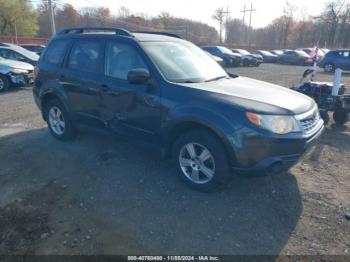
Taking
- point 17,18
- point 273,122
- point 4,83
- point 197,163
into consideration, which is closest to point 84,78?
point 197,163

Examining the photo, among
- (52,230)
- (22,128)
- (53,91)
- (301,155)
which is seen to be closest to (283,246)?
(301,155)

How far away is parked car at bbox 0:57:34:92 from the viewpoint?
1064cm

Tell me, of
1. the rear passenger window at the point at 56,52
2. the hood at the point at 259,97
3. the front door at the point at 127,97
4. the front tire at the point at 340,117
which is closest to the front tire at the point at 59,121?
the rear passenger window at the point at 56,52

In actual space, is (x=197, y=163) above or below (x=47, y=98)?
below

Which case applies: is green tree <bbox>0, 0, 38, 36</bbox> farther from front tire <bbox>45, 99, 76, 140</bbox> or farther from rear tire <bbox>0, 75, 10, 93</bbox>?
front tire <bbox>45, 99, 76, 140</bbox>

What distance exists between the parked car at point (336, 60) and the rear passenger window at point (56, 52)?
19473mm

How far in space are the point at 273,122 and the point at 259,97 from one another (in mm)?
441

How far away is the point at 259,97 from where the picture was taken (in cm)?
351

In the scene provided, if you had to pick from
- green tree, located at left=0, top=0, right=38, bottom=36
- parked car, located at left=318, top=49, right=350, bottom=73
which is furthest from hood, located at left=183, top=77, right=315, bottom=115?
green tree, located at left=0, top=0, right=38, bottom=36

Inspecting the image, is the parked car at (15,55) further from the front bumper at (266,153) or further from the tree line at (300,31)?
the tree line at (300,31)

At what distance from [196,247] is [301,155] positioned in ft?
5.21

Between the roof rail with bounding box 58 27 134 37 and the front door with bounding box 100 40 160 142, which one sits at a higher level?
the roof rail with bounding box 58 27 134 37

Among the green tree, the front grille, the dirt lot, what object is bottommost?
the dirt lot

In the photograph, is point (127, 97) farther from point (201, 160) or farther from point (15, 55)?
point (15, 55)
